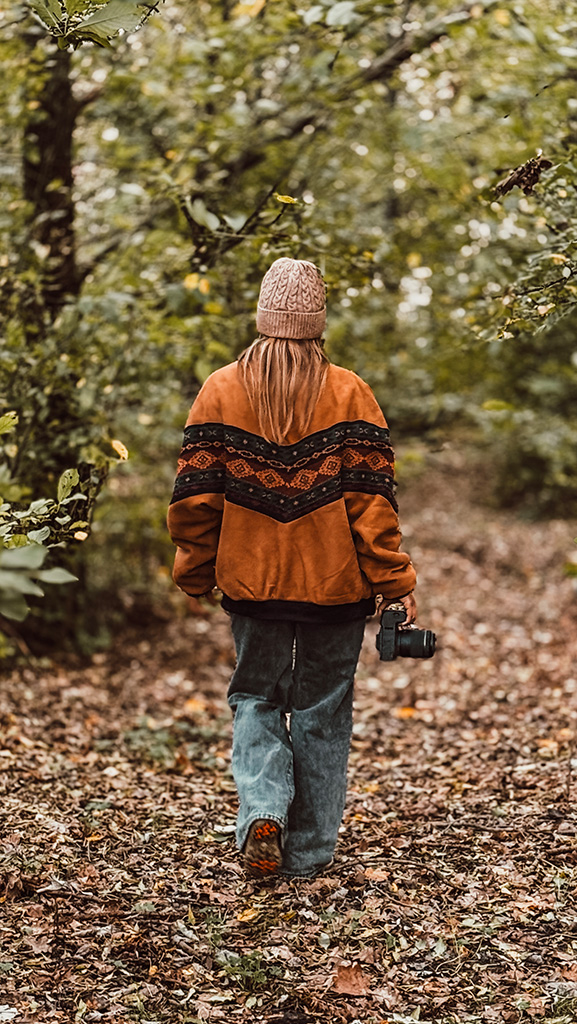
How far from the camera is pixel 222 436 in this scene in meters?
2.94

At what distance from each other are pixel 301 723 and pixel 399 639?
18.4 inches

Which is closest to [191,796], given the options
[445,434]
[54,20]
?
[54,20]

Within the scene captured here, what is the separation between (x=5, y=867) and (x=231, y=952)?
0.77 metres

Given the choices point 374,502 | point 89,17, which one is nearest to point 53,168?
point 89,17

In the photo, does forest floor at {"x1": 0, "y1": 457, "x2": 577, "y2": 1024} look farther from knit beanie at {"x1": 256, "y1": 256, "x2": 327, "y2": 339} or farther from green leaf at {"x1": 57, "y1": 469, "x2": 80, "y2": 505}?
knit beanie at {"x1": 256, "y1": 256, "x2": 327, "y2": 339}

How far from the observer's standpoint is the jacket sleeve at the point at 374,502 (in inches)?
113

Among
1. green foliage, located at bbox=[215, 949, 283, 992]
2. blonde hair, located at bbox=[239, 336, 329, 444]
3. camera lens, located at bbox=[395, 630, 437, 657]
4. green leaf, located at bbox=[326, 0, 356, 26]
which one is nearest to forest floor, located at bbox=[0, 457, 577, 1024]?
green foliage, located at bbox=[215, 949, 283, 992]

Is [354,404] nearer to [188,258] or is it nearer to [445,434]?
[188,258]

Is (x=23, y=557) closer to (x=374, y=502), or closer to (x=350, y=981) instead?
(x=374, y=502)

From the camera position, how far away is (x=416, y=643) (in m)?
2.93

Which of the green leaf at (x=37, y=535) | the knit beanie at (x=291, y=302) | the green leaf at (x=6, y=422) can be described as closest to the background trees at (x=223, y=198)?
the knit beanie at (x=291, y=302)

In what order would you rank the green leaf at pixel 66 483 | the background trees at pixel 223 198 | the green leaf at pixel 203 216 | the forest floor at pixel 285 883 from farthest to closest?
1. the background trees at pixel 223 198
2. the green leaf at pixel 203 216
3. the green leaf at pixel 66 483
4. the forest floor at pixel 285 883

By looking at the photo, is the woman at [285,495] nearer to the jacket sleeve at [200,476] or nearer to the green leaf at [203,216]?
the jacket sleeve at [200,476]

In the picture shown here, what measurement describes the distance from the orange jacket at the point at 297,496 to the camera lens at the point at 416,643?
0.51 ft
